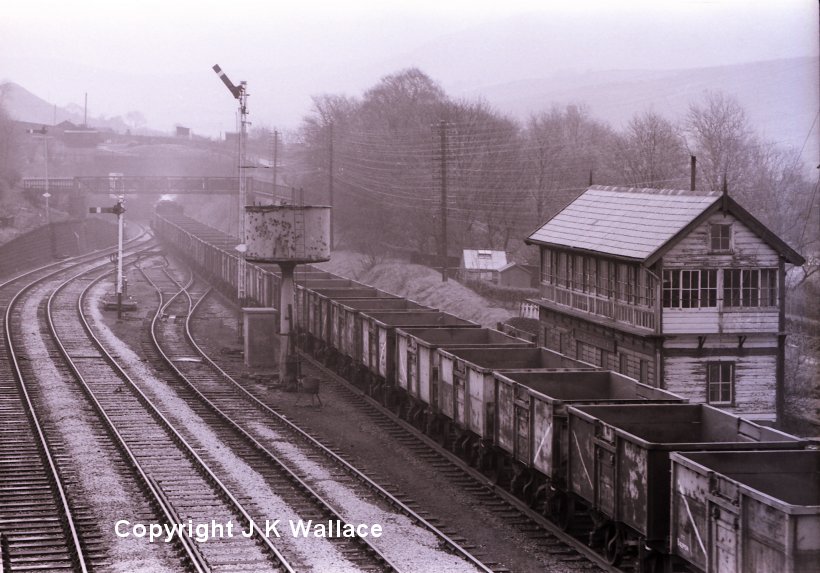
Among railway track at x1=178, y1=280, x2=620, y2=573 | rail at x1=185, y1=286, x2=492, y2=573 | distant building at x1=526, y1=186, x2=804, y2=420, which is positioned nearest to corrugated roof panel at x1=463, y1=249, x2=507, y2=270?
rail at x1=185, y1=286, x2=492, y2=573

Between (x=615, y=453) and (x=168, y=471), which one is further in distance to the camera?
(x=168, y=471)

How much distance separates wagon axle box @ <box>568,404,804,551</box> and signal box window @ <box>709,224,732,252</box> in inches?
422

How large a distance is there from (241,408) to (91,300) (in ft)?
78.9

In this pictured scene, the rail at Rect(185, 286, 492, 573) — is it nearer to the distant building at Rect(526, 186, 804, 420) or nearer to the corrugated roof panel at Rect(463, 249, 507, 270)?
the distant building at Rect(526, 186, 804, 420)

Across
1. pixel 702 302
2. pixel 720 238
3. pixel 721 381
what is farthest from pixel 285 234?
pixel 721 381

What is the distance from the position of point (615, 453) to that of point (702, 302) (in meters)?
12.9

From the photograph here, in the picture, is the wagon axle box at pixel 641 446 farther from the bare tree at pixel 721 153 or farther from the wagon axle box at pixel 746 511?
the bare tree at pixel 721 153

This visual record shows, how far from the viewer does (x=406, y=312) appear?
28516 mm

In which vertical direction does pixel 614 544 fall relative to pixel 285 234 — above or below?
below

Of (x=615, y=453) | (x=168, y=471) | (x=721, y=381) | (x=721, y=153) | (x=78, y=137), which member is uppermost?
(x=78, y=137)

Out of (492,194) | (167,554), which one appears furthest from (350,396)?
(492,194)

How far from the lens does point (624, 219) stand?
27781 mm

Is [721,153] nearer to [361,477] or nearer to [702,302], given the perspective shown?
[702,302]

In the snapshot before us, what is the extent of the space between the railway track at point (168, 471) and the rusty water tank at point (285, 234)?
4715mm
